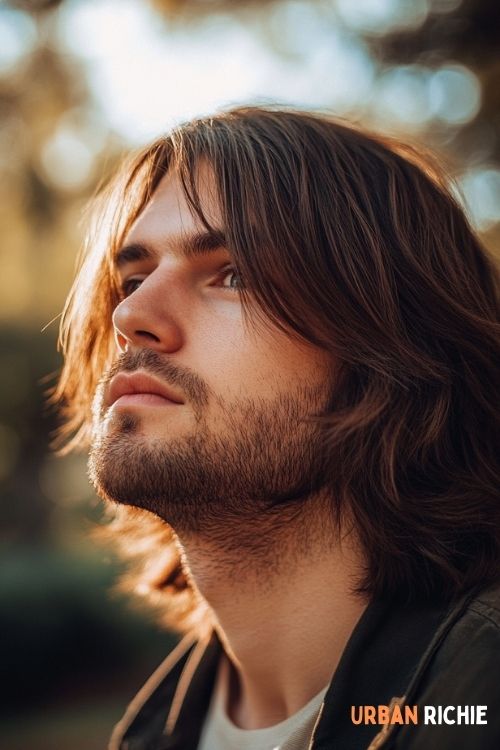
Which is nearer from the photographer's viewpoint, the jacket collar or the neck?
the jacket collar

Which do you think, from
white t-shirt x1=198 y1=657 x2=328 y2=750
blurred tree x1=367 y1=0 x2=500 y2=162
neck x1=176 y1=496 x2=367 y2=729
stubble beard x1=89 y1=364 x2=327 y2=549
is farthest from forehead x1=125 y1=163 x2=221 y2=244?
blurred tree x1=367 y1=0 x2=500 y2=162

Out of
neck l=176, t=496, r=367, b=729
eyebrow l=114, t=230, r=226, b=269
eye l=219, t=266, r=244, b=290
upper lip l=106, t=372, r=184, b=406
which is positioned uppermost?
eyebrow l=114, t=230, r=226, b=269

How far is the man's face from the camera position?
84.4 inches

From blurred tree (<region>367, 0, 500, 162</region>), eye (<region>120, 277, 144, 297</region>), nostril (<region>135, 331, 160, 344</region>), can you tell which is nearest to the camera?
nostril (<region>135, 331, 160, 344</region>)

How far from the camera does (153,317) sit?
7.30 feet

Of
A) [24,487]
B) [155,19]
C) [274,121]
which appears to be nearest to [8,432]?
[24,487]

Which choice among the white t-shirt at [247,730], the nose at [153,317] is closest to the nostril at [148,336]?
the nose at [153,317]

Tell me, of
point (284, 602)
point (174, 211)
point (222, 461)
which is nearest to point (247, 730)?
point (284, 602)

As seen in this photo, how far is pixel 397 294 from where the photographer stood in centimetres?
239

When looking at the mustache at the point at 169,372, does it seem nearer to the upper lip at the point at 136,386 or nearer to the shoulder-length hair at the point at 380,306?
the upper lip at the point at 136,386

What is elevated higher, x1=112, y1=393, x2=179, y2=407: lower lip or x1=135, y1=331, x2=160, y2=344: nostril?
x1=135, y1=331, x2=160, y2=344: nostril

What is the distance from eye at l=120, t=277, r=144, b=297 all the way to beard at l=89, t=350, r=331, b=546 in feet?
1.32

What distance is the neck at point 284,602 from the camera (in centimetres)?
216

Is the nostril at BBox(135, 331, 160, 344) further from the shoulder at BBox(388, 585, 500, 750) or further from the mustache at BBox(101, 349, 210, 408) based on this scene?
the shoulder at BBox(388, 585, 500, 750)
